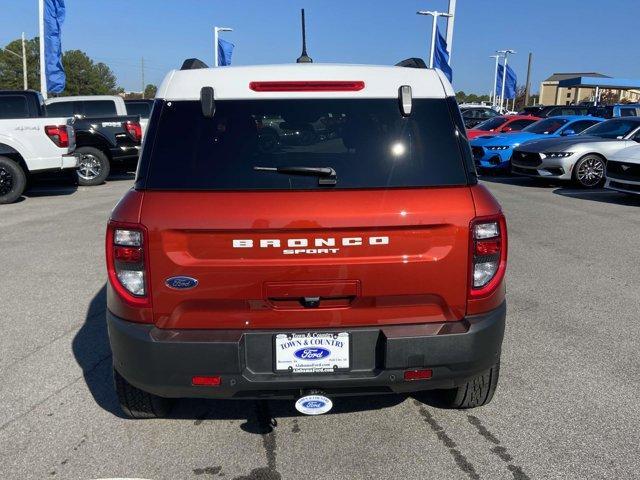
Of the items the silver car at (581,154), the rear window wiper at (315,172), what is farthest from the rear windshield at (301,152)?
the silver car at (581,154)

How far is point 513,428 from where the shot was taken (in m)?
3.19

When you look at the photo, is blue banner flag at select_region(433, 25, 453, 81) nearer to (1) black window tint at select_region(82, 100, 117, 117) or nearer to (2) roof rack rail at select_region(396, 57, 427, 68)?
(1) black window tint at select_region(82, 100, 117, 117)

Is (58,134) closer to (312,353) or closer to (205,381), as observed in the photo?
(205,381)

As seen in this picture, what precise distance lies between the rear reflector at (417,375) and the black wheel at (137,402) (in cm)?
135

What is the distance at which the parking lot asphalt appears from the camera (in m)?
2.85

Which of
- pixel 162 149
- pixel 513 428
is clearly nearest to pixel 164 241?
pixel 162 149

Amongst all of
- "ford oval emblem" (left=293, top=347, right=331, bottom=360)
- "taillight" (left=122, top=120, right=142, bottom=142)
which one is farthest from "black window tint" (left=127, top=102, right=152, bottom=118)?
"ford oval emblem" (left=293, top=347, right=331, bottom=360)

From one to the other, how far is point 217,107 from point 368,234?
0.94 m

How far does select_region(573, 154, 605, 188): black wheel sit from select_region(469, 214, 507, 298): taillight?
11.0m

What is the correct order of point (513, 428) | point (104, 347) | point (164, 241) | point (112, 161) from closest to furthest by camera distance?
point (164, 241) → point (513, 428) → point (104, 347) → point (112, 161)

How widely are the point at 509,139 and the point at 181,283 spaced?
46.7 ft

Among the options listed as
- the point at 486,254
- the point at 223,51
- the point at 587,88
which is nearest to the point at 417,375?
the point at 486,254

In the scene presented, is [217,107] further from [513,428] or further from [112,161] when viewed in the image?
[112,161]

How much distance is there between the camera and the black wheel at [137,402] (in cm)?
314
